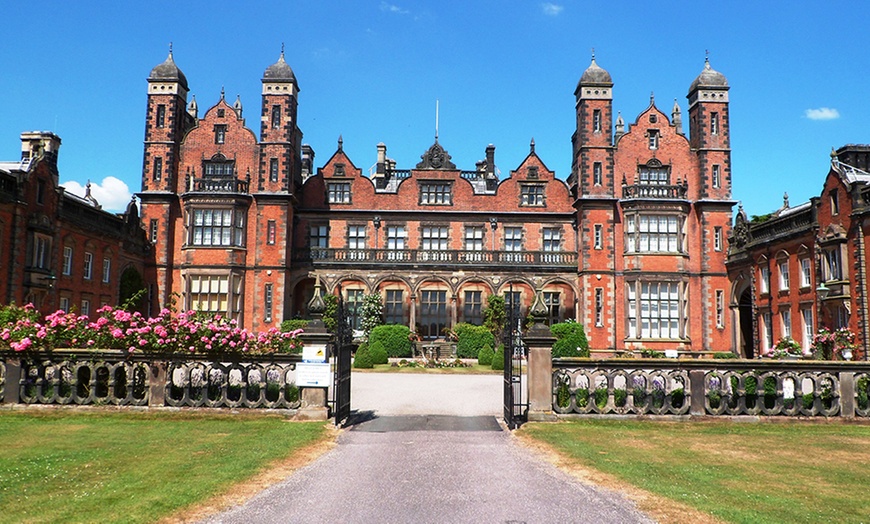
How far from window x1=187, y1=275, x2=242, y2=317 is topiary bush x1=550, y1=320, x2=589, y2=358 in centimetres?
1773

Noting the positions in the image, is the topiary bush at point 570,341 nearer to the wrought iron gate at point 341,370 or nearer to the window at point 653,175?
the window at point 653,175

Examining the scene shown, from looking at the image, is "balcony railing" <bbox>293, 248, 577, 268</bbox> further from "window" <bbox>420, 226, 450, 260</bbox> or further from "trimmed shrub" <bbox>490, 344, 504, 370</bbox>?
"trimmed shrub" <bbox>490, 344, 504, 370</bbox>

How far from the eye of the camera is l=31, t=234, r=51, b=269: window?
88.4ft

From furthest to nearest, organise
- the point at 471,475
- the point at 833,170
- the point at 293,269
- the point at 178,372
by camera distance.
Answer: the point at 293,269
the point at 833,170
the point at 178,372
the point at 471,475

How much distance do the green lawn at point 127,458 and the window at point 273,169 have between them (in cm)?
2375

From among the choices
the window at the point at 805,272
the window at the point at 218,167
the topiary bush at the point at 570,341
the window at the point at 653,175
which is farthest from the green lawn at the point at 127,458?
the window at the point at 653,175

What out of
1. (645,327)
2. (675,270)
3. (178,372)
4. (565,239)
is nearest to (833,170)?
(675,270)

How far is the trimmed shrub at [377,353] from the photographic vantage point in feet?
96.8

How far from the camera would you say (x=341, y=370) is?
14.3 m

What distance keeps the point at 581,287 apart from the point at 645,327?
413cm

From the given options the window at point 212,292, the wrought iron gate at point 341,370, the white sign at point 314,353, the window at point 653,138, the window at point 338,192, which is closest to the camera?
the wrought iron gate at point 341,370

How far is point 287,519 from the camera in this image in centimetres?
724

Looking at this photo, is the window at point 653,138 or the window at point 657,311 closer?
the window at point 657,311

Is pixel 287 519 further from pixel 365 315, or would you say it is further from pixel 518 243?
pixel 518 243
